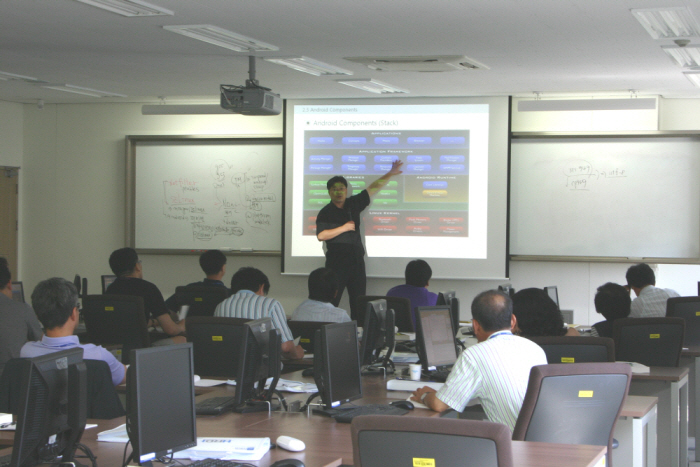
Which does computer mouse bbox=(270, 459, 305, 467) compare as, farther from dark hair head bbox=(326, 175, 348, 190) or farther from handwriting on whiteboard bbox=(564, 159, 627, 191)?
handwriting on whiteboard bbox=(564, 159, 627, 191)

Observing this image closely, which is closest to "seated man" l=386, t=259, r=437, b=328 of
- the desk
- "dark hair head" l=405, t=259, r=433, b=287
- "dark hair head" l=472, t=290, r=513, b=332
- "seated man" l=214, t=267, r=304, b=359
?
"dark hair head" l=405, t=259, r=433, b=287

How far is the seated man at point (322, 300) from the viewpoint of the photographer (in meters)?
4.90

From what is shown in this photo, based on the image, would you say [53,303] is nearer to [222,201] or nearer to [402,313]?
[402,313]

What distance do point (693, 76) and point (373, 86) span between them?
9.96 ft

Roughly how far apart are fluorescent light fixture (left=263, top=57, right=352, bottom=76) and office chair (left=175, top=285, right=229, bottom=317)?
2.03 m

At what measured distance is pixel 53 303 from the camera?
308cm

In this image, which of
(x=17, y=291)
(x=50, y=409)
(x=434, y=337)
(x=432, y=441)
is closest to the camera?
(x=432, y=441)

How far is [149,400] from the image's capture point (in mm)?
2219

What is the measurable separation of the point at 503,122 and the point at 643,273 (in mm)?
2805

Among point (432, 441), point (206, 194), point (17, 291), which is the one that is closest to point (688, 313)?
point (432, 441)

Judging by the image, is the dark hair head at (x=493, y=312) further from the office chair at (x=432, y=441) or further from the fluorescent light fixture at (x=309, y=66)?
the fluorescent light fixture at (x=309, y=66)

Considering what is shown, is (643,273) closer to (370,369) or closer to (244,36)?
(370,369)

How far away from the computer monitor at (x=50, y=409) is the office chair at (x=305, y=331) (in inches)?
102

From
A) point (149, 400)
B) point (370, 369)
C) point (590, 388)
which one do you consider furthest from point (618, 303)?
point (149, 400)
